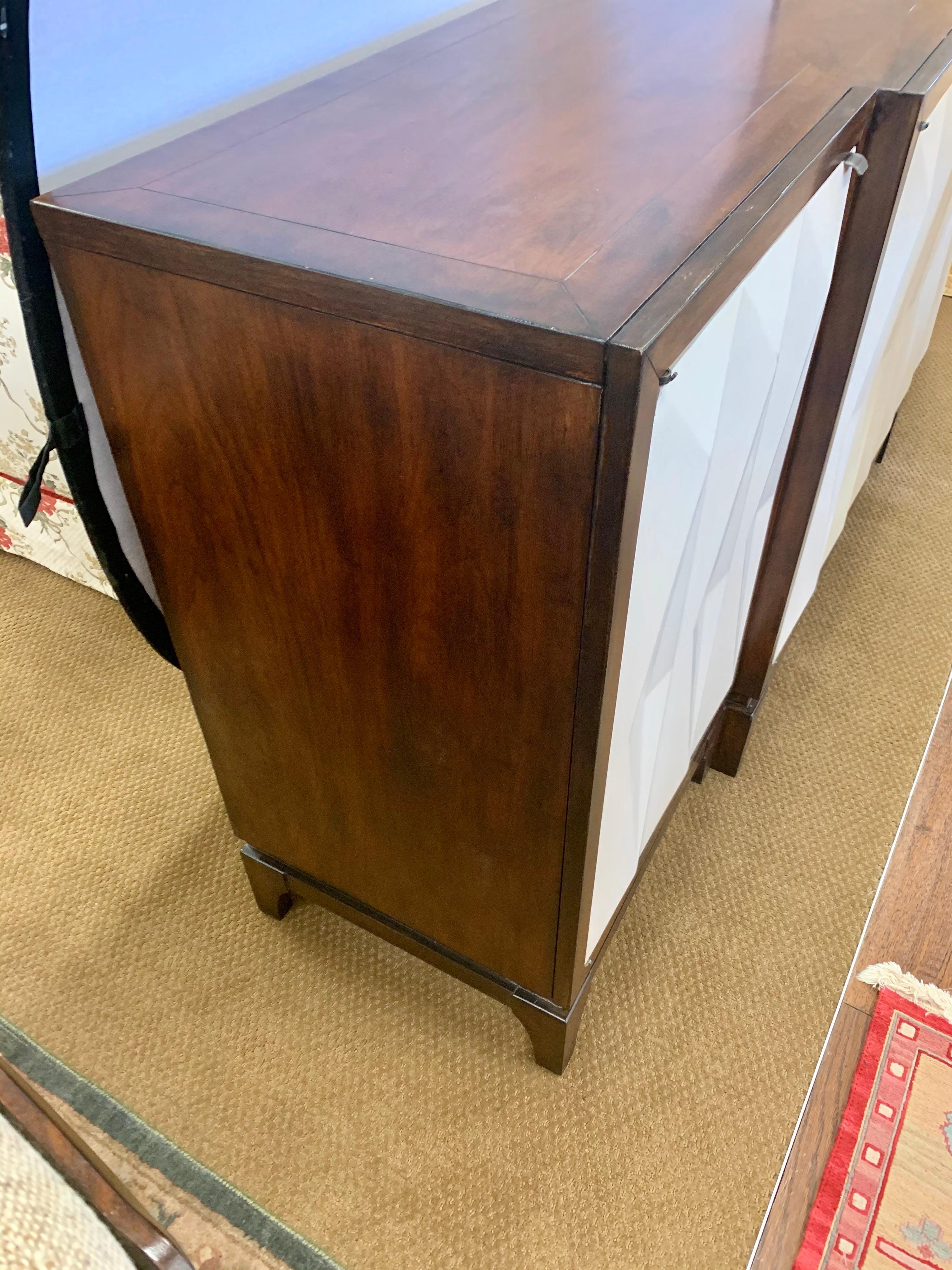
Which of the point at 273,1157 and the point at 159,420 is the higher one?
the point at 159,420

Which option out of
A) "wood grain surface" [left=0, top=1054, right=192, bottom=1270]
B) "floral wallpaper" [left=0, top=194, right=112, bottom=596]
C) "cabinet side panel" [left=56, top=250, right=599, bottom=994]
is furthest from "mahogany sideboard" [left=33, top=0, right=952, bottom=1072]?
"floral wallpaper" [left=0, top=194, right=112, bottom=596]

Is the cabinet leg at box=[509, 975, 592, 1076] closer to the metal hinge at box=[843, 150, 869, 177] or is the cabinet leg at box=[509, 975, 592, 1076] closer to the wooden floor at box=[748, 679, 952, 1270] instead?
the wooden floor at box=[748, 679, 952, 1270]

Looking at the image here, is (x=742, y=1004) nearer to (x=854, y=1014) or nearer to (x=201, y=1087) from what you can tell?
→ (x=854, y=1014)

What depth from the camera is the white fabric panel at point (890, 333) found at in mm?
1009

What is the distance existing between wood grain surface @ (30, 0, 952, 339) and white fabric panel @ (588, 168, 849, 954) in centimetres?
8

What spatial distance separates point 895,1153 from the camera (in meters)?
1.01

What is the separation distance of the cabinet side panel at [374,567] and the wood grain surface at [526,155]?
5 cm

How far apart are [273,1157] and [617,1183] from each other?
0.37 meters

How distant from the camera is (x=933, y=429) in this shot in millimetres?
2057

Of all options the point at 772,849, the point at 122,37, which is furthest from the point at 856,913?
the point at 122,37

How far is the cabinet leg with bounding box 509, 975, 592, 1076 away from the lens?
3.24 feet

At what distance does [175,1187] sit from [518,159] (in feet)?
3.40

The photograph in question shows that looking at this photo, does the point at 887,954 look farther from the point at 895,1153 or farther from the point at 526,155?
the point at 526,155

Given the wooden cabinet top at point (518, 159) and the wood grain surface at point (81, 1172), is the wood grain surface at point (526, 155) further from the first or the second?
the wood grain surface at point (81, 1172)
